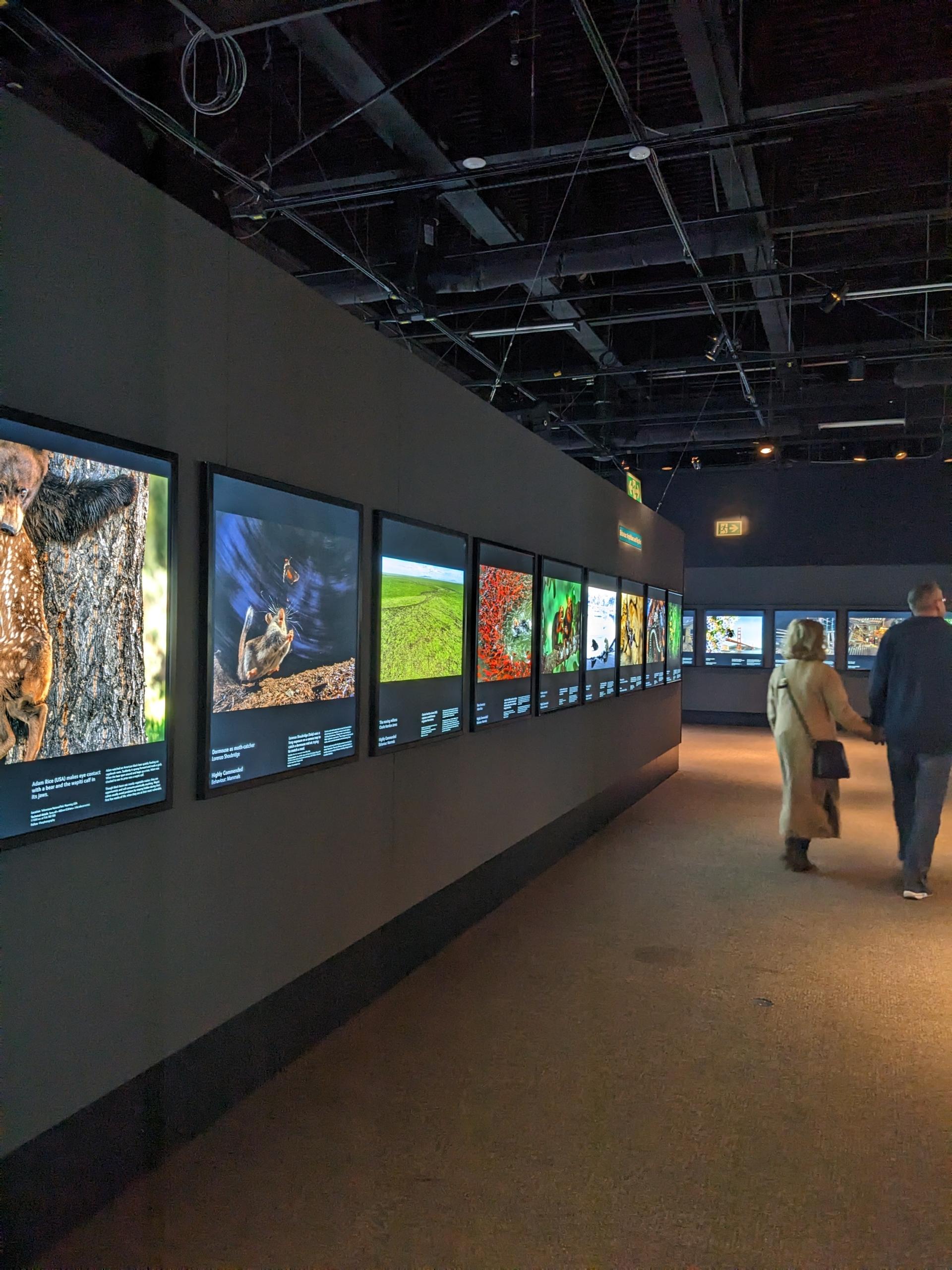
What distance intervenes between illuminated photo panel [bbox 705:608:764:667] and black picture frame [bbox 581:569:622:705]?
8986mm

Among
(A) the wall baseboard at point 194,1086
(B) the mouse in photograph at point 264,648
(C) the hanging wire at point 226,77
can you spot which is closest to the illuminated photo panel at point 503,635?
(A) the wall baseboard at point 194,1086

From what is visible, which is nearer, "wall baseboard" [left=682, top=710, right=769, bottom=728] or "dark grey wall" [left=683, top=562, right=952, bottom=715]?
"dark grey wall" [left=683, top=562, right=952, bottom=715]

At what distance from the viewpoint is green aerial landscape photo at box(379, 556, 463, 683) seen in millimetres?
3969

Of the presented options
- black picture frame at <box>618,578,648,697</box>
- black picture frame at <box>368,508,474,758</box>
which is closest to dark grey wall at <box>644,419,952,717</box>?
black picture frame at <box>618,578,648,697</box>

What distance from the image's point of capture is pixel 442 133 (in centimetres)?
623

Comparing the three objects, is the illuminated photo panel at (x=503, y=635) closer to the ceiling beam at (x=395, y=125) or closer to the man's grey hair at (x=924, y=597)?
the ceiling beam at (x=395, y=125)

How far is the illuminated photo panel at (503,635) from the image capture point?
4.95 metres

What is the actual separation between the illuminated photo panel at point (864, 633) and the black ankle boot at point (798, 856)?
10.0 metres

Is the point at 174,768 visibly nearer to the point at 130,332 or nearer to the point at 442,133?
the point at 130,332

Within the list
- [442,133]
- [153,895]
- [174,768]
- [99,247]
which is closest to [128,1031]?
[153,895]

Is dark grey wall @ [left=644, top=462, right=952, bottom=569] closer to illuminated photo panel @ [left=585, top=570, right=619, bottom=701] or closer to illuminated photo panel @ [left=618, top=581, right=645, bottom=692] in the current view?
illuminated photo panel @ [left=618, top=581, right=645, bottom=692]

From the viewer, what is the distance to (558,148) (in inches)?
238

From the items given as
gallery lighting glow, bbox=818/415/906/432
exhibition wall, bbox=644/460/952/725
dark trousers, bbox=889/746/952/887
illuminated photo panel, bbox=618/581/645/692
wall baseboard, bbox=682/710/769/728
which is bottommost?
wall baseboard, bbox=682/710/769/728

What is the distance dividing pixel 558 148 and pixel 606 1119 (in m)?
5.76
